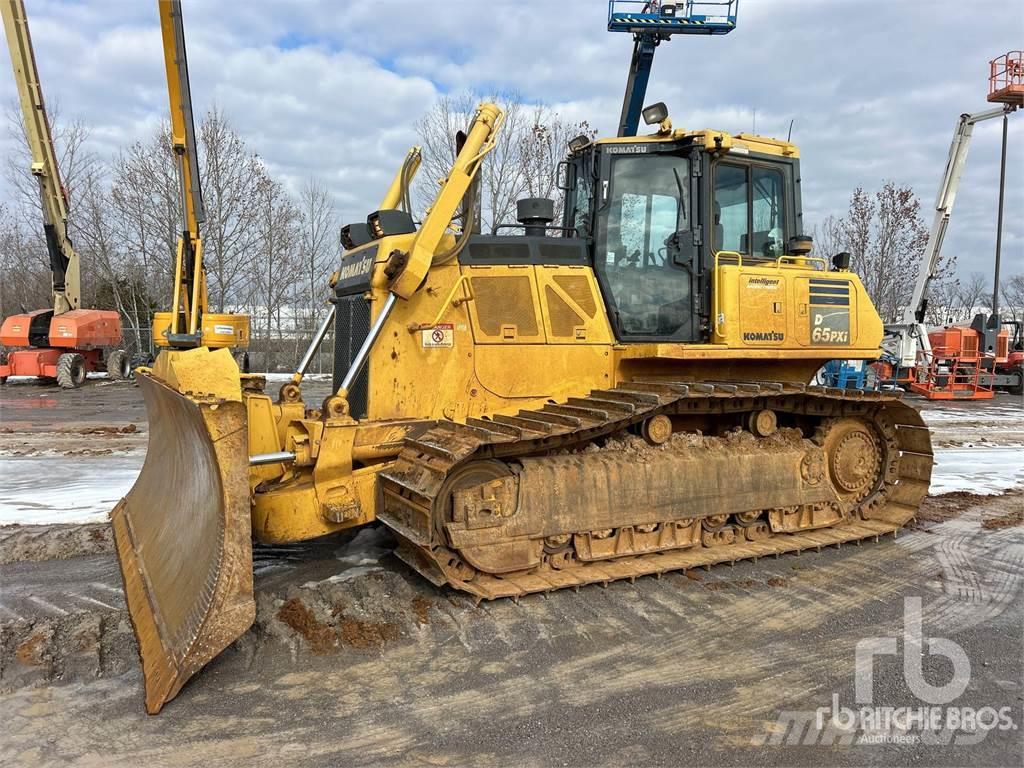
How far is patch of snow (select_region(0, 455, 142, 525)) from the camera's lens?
6.69m

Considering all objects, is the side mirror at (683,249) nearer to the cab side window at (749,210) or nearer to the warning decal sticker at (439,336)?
the cab side window at (749,210)

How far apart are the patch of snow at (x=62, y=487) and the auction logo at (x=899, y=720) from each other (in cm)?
603

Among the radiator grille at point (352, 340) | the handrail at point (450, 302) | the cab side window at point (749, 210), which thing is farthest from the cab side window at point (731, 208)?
the radiator grille at point (352, 340)

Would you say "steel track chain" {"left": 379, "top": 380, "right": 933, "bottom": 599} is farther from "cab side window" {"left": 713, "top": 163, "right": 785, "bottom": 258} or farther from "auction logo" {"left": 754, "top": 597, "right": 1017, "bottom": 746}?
"auction logo" {"left": 754, "top": 597, "right": 1017, "bottom": 746}

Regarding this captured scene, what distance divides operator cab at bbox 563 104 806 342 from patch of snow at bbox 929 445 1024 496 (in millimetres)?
4293

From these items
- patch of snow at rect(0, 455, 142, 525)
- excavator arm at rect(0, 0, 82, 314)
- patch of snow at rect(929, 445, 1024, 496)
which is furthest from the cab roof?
excavator arm at rect(0, 0, 82, 314)

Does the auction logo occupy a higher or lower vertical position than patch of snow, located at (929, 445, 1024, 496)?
lower

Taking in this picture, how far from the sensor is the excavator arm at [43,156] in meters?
15.6

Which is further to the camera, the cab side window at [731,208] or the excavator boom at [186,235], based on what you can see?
the excavator boom at [186,235]

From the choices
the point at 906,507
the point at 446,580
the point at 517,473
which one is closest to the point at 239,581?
the point at 446,580

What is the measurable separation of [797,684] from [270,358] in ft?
85.1

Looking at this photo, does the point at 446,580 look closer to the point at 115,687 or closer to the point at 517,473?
the point at 517,473

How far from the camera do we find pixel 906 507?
640cm

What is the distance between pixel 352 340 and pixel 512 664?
9.62ft
